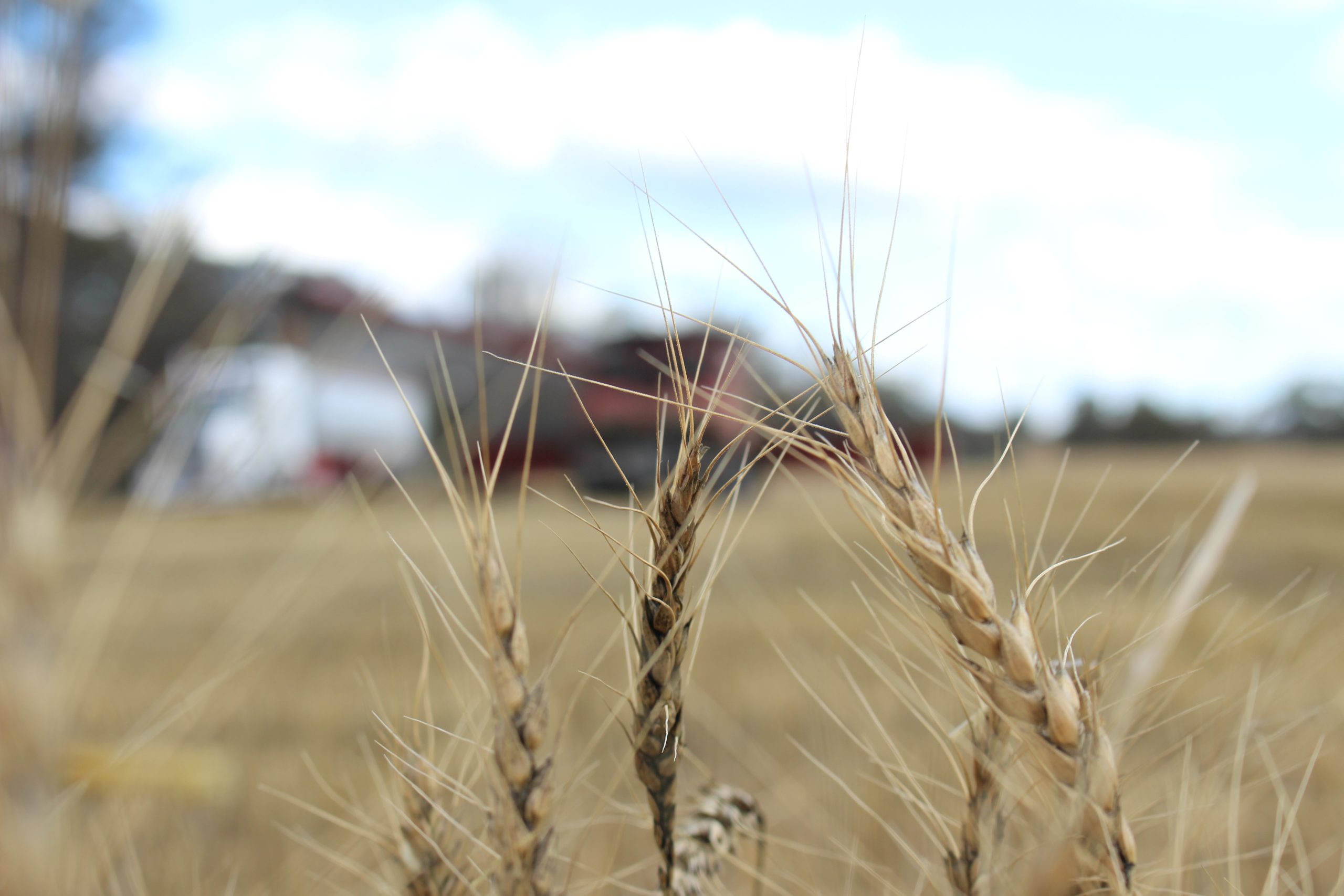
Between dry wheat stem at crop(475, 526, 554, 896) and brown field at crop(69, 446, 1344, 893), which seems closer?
dry wheat stem at crop(475, 526, 554, 896)

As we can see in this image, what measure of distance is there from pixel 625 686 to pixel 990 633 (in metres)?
1.41

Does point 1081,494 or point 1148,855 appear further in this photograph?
point 1081,494

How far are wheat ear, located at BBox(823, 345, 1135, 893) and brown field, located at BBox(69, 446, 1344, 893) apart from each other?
2.4 inches

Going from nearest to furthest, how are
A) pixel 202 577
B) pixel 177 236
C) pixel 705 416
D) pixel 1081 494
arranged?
pixel 705 416
pixel 177 236
pixel 202 577
pixel 1081 494

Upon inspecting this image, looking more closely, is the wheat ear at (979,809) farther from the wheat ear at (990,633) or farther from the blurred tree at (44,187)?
the blurred tree at (44,187)

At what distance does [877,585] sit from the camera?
38 centimetres

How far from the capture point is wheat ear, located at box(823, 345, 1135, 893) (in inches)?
12.5

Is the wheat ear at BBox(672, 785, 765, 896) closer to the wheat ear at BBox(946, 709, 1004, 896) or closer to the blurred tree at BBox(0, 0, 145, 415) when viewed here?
the wheat ear at BBox(946, 709, 1004, 896)

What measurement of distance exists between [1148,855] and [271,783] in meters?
1.28

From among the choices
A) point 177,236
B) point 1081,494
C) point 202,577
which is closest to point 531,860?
point 177,236

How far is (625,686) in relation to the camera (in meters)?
1.66

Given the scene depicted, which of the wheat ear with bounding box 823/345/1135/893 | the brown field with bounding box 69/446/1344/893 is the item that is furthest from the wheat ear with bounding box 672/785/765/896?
the wheat ear with bounding box 823/345/1135/893

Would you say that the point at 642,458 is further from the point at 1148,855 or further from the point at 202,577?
the point at 1148,855

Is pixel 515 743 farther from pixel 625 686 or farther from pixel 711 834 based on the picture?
pixel 625 686
